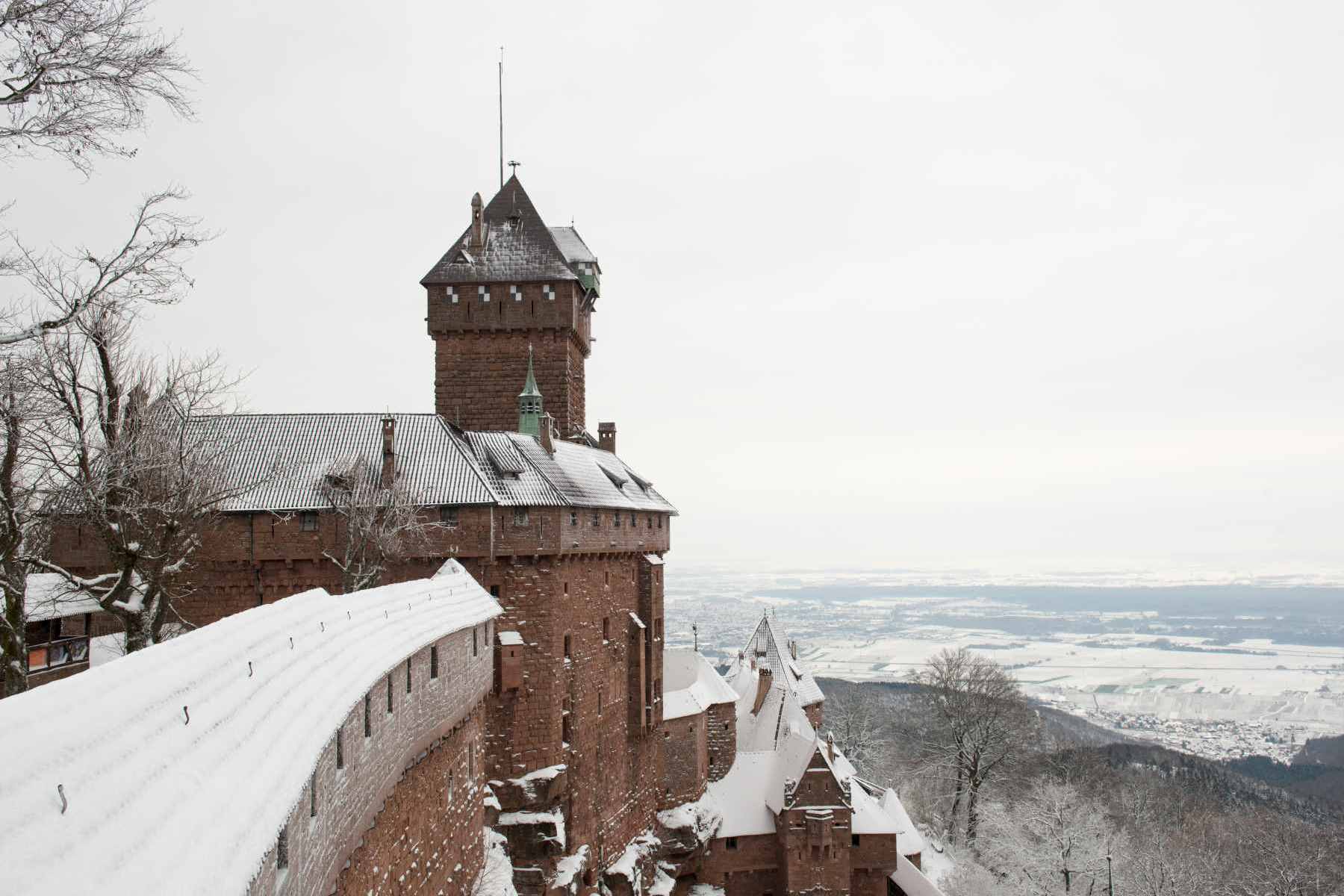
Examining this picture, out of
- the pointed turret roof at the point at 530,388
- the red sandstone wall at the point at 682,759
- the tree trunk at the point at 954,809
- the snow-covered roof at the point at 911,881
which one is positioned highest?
the pointed turret roof at the point at 530,388

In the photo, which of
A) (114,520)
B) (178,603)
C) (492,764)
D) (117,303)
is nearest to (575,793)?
(492,764)

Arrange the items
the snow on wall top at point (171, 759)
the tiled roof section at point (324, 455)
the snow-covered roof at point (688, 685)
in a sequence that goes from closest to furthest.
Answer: the snow on wall top at point (171, 759)
the tiled roof section at point (324, 455)
the snow-covered roof at point (688, 685)

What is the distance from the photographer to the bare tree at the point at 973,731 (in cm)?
5459

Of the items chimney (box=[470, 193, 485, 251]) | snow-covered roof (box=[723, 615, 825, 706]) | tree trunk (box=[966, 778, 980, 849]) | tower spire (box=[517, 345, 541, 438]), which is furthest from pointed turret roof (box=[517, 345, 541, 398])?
tree trunk (box=[966, 778, 980, 849])

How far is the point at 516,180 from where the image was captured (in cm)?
3684

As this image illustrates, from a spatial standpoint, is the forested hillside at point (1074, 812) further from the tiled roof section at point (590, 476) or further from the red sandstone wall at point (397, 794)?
the red sandstone wall at point (397, 794)

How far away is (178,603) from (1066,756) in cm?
5450

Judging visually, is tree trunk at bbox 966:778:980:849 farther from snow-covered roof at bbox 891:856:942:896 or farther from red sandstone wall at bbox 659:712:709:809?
red sandstone wall at bbox 659:712:709:809

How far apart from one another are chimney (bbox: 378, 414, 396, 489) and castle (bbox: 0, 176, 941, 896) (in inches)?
2.2

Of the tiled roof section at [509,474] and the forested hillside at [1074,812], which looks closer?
the tiled roof section at [509,474]

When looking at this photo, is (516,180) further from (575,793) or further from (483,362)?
(575,793)

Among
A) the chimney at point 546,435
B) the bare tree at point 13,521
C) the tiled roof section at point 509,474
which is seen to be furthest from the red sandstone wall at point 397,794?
the chimney at point 546,435

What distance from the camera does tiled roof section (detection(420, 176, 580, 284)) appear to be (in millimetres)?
34531

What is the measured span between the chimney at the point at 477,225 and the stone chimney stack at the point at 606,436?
8195mm
